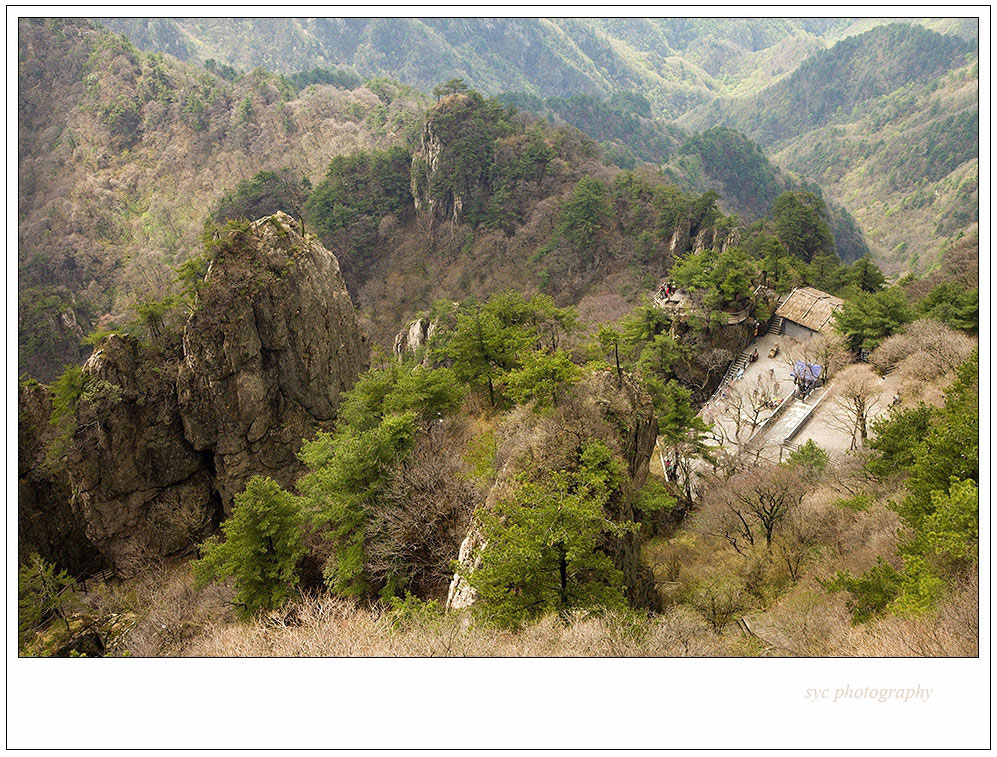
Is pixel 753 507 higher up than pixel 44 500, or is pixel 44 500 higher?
pixel 753 507

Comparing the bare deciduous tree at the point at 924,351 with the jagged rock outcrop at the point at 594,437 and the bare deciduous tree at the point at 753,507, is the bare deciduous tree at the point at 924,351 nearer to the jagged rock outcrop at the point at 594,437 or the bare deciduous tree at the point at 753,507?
the bare deciduous tree at the point at 753,507

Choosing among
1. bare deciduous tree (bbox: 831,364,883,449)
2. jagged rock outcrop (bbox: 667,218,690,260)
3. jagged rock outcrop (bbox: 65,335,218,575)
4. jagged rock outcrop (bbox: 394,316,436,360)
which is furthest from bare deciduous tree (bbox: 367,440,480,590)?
jagged rock outcrop (bbox: 667,218,690,260)

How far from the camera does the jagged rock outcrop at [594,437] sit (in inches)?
616

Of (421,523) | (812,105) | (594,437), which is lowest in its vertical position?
(421,523)

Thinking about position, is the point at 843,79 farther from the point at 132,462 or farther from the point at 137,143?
the point at 132,462

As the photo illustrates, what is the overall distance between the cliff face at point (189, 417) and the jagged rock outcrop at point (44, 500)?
5 cm

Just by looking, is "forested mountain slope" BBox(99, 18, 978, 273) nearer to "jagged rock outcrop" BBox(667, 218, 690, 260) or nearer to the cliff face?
"jagged rock outcrop" BBox(667, 218, 690, 260)

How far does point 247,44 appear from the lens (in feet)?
528

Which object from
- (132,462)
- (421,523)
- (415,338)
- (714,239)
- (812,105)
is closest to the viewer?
(421,523)

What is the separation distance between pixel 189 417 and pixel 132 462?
3444 millimetres

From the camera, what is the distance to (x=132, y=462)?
30.8 metres

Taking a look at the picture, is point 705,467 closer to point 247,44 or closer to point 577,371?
point 577,371

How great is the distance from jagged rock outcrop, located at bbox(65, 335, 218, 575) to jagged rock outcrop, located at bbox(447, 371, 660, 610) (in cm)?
2193

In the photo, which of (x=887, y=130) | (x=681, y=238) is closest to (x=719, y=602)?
(x=681, y=238)
